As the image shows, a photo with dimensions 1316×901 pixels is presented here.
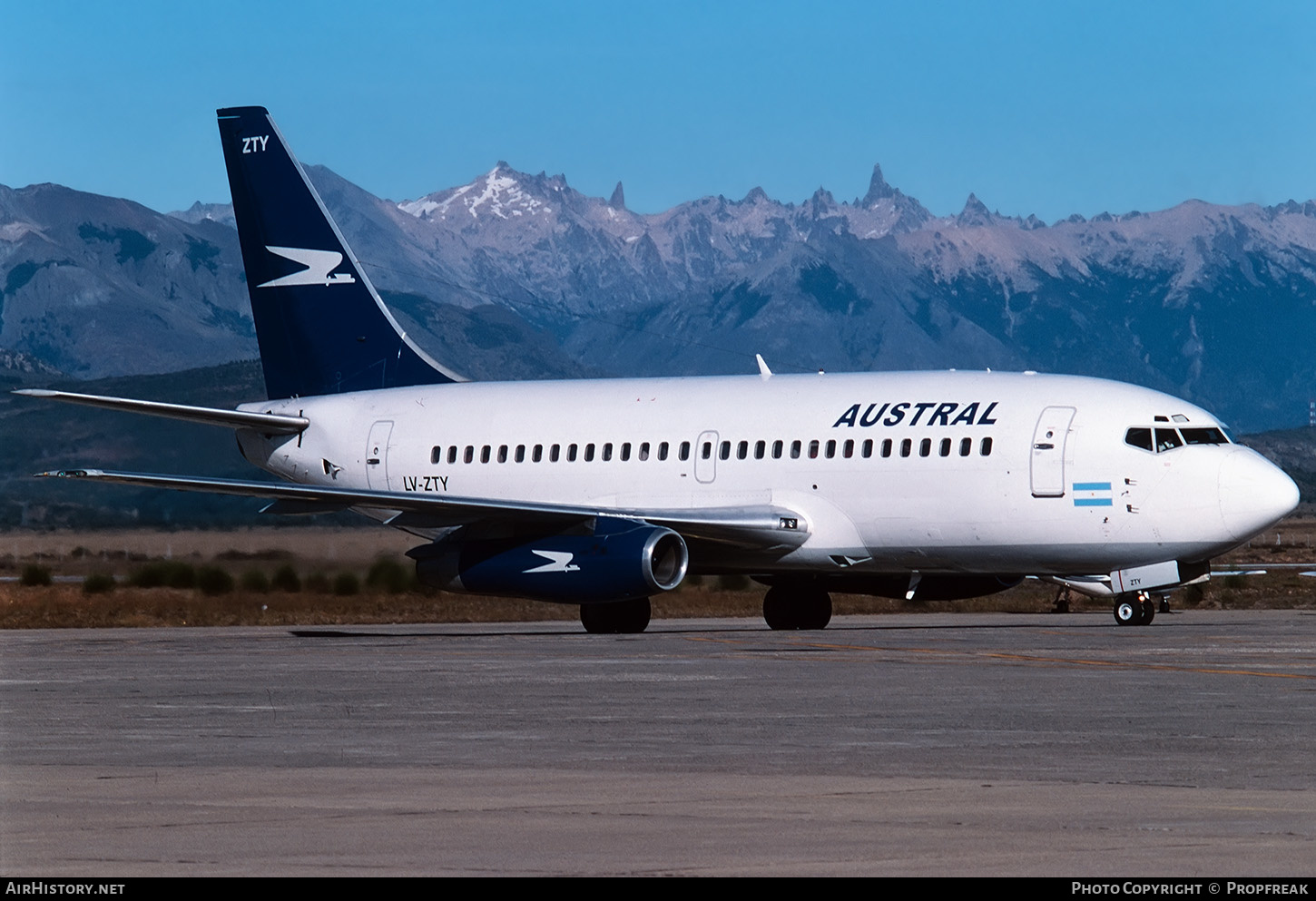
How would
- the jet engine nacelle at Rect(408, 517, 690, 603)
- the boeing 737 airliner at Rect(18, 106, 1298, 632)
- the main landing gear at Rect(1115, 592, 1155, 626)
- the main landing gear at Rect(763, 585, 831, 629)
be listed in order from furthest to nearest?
the main landing gear at Rect(763, 585, 831, 629), the main landing gear at Rect(1115, 592, 1155, 626), the jet engine nacelle at Rect(408, 517, 690, 603), the boeing 737 airliner at Rect(18, 106, 1298, 632)

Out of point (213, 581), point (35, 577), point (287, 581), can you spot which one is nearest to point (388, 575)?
point (287, 581)

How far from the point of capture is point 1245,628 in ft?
117

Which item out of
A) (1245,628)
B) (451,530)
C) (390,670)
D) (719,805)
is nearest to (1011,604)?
(1245,628)

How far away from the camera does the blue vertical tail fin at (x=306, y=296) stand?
4253cm

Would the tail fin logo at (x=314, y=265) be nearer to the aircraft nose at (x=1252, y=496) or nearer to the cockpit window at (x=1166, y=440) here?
the cockpit window at (x=1166, y=440)

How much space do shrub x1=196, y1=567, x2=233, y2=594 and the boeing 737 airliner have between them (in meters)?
3.64

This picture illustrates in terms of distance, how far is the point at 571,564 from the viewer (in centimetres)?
3372

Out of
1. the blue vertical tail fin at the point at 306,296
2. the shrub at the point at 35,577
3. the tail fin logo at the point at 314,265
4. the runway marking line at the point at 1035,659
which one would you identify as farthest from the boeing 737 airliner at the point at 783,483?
the shrub at the point at 35,577

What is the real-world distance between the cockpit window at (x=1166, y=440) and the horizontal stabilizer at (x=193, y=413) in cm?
1538

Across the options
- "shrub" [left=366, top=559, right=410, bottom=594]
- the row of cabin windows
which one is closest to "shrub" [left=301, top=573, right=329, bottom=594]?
"shrub" [left=366, top=559, right=410, bottom=594]

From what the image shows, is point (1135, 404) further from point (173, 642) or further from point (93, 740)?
point (93, 740)

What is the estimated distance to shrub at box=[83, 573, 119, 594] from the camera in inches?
1817

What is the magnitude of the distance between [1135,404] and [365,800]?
22.2m

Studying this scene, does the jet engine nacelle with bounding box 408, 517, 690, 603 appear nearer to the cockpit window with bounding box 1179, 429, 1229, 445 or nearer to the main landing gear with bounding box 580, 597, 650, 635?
the main landing gear with bounding box 580, 597, 650, 635
